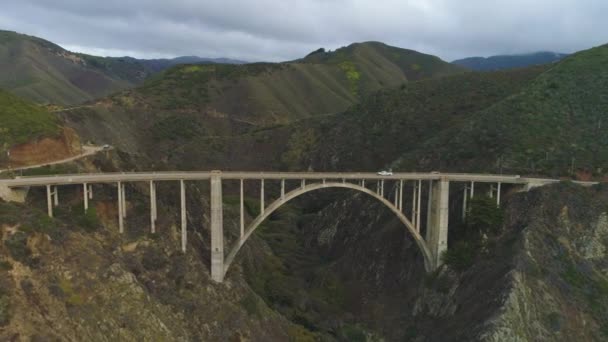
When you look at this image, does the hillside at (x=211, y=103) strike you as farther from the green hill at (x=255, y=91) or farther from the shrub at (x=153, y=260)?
the shrub at (x=153, y=260)

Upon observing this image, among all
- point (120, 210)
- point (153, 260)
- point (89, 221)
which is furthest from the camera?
point (153, 260)

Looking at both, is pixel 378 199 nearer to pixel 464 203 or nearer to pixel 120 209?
pixel 464 203

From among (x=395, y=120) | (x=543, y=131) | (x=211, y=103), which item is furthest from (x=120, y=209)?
(x=211, y=103)

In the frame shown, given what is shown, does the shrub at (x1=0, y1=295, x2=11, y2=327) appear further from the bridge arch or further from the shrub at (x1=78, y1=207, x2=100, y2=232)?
the bridge arch

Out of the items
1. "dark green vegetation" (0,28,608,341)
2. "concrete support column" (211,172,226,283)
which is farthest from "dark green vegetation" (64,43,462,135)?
"concrete support column" (211,172,226,283)

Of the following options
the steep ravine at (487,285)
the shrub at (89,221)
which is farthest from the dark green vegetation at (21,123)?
the steep ravine at (487,285)

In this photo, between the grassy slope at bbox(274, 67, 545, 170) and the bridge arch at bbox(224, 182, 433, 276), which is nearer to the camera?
the bridge arch at bbox(224, 182, 433, 276)
